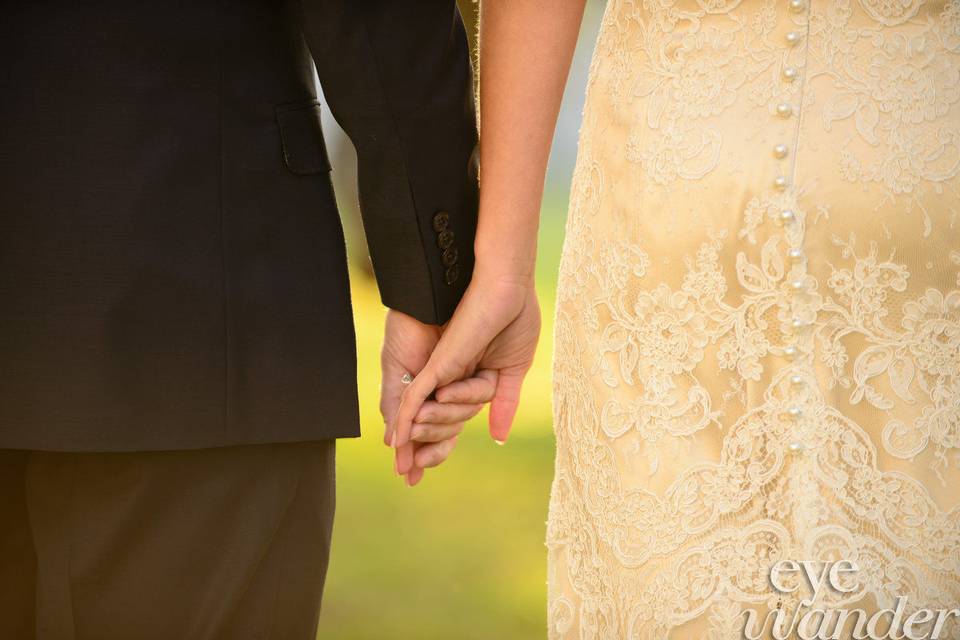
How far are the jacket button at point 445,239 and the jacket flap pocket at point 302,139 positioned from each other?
229 mm

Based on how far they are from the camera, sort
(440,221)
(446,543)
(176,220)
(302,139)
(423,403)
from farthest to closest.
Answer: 1. (446,543)
2. (423,403)
3. (440,221)
4. (302,139)
5. (176,220)

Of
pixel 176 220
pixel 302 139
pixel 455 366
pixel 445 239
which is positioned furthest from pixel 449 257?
pixel 176 220

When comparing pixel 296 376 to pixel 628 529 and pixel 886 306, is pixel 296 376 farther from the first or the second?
pixel 886 306

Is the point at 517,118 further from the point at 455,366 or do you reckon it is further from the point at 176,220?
the point at 176,220

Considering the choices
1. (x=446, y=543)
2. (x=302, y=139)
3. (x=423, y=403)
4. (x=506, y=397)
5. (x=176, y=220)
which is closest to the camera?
(x=176, y=220)

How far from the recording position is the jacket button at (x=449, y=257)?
1888mm

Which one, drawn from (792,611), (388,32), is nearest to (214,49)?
(388,32)

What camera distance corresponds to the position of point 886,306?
5.36 ft

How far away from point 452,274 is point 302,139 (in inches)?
13.8

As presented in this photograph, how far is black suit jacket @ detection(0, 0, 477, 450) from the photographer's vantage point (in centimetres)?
158

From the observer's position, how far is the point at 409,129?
1800 millimetres

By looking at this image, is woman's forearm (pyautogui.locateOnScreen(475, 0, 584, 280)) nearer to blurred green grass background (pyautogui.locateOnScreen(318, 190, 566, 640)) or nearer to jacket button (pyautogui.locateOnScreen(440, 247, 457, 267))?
jacket button (pyautogui.locateOnScreen(440, 247, 457, 267))

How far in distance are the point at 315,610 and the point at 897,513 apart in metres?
0.88

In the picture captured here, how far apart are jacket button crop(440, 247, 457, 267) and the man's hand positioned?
0.14 meters
